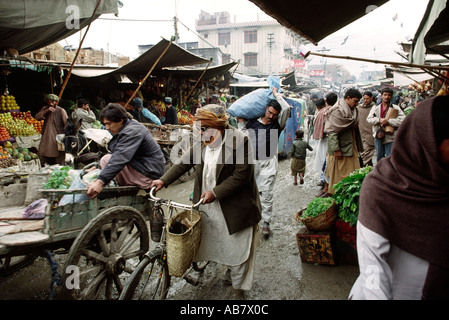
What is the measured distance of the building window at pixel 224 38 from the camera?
46.7 metres

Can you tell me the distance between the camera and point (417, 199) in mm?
1286

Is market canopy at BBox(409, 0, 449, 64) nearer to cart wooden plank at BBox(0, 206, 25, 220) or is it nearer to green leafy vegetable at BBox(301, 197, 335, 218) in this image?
green leafy vegetable at BBox(301, 197, 335, 218)

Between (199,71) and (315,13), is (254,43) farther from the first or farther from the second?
(315,13)

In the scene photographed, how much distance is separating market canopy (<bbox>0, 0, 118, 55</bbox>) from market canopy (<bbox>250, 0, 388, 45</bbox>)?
4758 mm

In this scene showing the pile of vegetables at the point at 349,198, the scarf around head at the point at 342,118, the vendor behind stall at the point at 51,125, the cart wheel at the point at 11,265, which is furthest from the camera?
the vendor behind stall at the point at 51,125

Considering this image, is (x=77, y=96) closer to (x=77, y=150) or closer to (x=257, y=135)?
(x=77, y=150)

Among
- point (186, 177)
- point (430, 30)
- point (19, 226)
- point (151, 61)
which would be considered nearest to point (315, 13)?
point (430, 30)

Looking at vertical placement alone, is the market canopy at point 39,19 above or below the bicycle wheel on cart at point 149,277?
above

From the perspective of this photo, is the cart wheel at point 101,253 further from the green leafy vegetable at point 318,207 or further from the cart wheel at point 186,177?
the cart wheel at point 186,177

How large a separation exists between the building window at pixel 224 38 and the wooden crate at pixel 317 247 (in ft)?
155

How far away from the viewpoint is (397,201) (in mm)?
1341

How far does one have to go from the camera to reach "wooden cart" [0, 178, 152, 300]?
7.36 feet

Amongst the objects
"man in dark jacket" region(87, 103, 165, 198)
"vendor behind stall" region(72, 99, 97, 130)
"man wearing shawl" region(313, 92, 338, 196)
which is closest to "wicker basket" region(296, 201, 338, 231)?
"man in dark jacket" region(87, 103, 165, 198)

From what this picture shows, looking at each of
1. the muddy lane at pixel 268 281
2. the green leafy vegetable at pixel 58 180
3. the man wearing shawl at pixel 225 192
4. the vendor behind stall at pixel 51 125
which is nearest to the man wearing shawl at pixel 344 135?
the muddy lane at pixel 268 281
